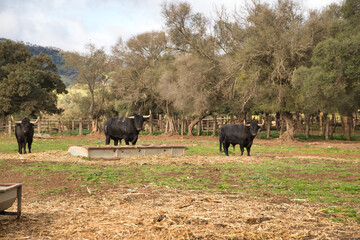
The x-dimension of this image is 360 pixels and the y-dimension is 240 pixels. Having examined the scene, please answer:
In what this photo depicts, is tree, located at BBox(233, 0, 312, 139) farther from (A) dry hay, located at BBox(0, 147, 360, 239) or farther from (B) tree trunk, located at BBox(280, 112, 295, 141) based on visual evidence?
(A) dry hay, located at BBox(0, 147, 360, 239)

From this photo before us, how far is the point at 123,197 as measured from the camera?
23.9ft

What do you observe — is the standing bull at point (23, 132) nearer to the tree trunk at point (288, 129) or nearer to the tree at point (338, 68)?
the tree at point (338, 68)

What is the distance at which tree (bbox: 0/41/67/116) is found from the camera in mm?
34750

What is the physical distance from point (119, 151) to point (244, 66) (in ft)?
58.5

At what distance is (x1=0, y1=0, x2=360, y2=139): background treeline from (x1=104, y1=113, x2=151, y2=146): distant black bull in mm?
12693

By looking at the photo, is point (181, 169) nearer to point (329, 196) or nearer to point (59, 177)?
point (59, 177)

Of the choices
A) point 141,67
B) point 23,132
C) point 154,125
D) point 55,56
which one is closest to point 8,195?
point 23,132

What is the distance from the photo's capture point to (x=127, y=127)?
687 inches

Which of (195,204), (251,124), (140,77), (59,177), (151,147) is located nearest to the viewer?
(195,204)

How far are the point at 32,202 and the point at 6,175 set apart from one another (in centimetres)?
363

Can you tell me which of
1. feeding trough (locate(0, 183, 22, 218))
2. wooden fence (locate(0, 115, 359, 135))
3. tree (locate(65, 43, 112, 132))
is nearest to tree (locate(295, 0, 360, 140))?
wooden fence (locate(0, 115, 359, 135))

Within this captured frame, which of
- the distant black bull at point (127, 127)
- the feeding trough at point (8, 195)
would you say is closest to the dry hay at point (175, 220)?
the feeding trough at point (8, 195)

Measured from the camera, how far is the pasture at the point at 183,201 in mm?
5207

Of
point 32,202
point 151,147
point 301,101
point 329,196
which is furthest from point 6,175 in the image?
point 301,101
